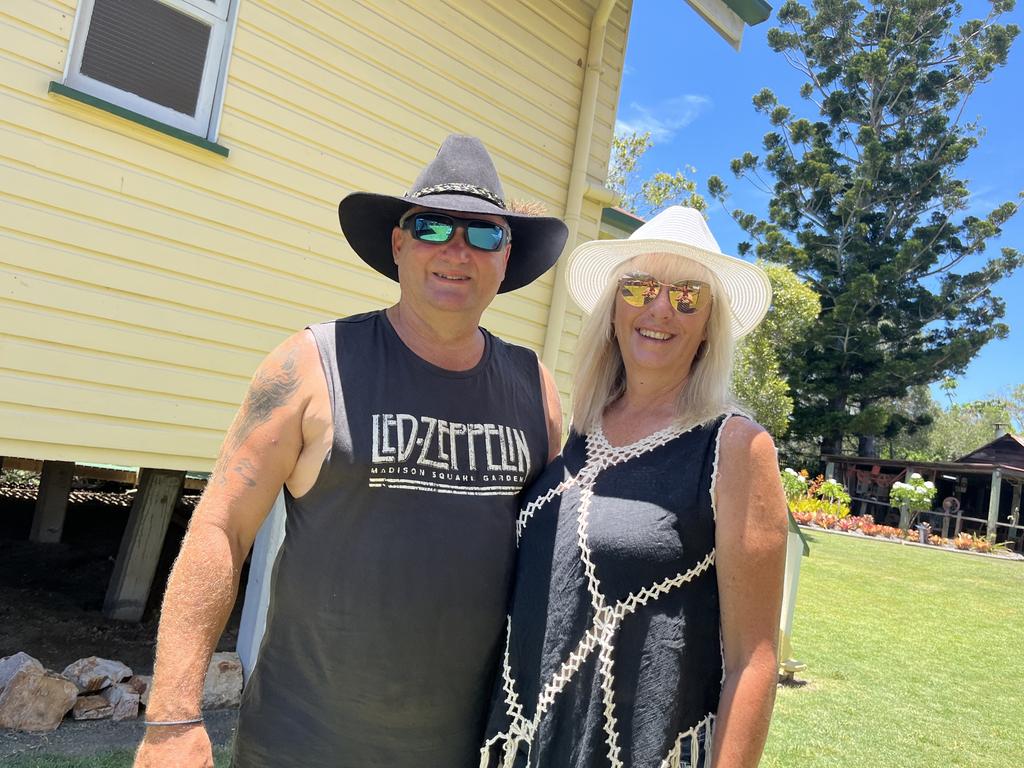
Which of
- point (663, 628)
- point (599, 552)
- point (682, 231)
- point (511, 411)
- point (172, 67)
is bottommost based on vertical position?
point (663, 628)

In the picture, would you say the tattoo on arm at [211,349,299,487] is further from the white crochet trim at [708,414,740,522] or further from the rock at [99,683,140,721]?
the rock at [99,683,140,721]

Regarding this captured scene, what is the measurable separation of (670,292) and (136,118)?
3298 millimetres

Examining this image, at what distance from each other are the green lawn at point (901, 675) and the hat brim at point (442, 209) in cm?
363

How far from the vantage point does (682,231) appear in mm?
2092

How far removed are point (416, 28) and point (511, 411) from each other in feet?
13.6

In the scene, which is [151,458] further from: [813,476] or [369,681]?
[813,476]

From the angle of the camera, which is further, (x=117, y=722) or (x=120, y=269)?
(x=120, y=269)

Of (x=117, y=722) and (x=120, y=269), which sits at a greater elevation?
(x=120, y=269)

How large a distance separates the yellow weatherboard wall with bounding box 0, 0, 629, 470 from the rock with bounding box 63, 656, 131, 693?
3.45ft

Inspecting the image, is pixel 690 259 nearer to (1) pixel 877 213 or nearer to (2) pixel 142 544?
(2) pixel 142 544

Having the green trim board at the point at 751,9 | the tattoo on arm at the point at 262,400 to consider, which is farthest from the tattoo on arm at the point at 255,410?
the green trim board at the point at 751,9

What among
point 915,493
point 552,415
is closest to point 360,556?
point 552,415

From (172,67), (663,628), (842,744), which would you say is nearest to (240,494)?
(663,628)

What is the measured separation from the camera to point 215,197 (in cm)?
436
